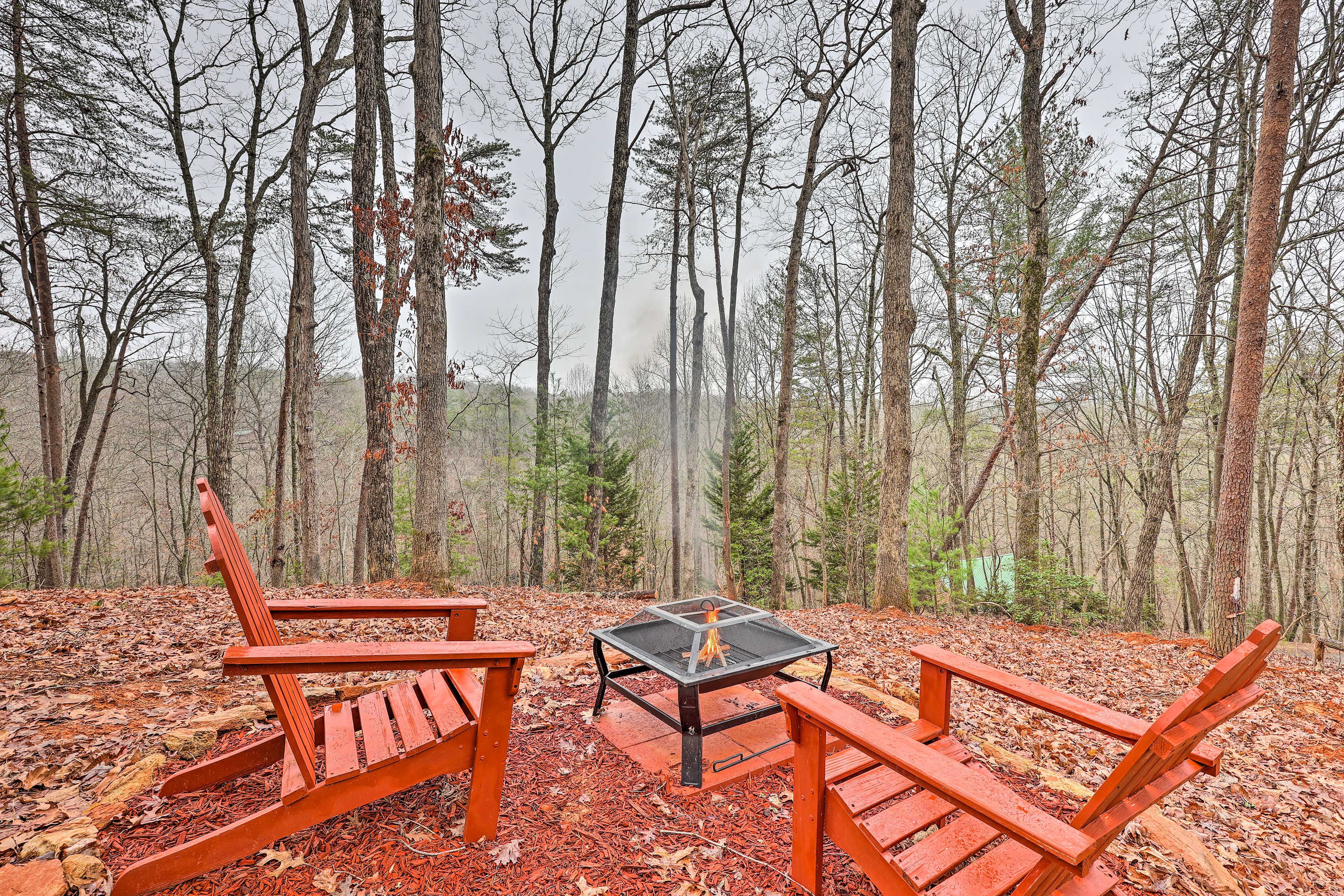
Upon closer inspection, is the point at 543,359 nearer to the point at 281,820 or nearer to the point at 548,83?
the point at 548,83

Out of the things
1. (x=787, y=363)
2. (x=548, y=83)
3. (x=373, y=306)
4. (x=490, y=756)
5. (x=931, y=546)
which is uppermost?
(x=548, y=83)

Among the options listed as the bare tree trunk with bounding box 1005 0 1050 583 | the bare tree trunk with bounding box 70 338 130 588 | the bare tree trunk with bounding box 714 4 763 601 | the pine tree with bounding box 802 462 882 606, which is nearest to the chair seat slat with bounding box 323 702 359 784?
the bare tree trunk with bounding box 1005 0 1050 583

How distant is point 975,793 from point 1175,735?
48cm

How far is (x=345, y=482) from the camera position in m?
19.8

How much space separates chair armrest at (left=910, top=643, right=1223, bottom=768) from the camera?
5.54 ft

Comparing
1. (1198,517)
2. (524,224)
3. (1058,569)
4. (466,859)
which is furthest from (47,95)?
(1198,517)

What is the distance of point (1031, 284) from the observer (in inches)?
322

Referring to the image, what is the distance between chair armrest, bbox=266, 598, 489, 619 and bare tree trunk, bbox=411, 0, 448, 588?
4.25 m

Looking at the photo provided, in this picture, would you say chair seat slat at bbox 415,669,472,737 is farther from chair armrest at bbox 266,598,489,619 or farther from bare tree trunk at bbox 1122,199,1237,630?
bare tree trunk at bbox 1122,199,1237,630

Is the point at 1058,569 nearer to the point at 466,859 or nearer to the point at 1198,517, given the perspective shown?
the point at 466,859

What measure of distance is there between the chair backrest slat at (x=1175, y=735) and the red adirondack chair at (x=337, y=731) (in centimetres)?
154

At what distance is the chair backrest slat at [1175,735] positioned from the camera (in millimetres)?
1255

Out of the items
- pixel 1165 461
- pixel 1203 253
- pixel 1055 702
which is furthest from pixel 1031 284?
pixel 1055 702

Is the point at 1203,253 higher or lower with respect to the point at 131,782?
higher
